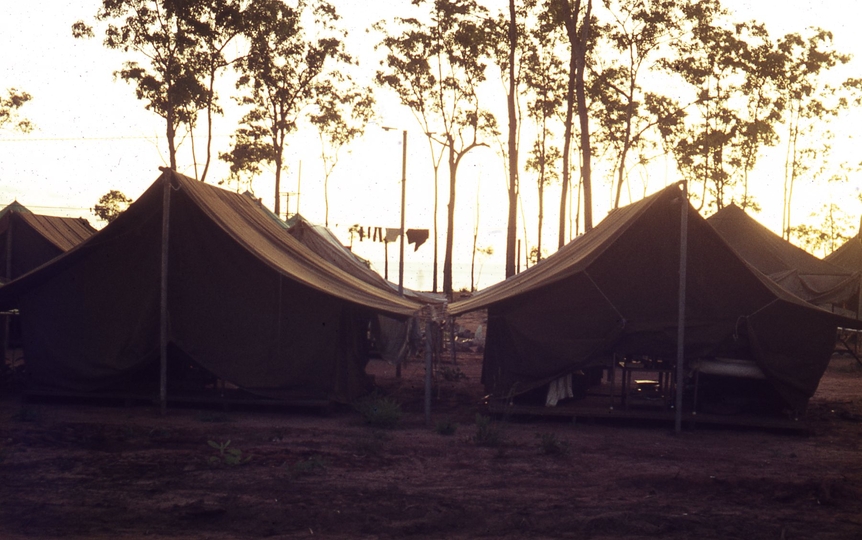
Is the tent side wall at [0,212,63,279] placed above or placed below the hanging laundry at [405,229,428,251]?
below

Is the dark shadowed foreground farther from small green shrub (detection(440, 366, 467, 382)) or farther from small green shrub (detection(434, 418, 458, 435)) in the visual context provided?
small green shrub (detection(440, 366, 467, 382))

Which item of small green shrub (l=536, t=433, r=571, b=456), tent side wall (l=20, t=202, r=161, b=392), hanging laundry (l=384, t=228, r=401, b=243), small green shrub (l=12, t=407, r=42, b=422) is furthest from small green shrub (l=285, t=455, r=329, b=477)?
hanging laundry (l=384, t=228, r=401, b=243)

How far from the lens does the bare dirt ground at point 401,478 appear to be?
7.13 meters

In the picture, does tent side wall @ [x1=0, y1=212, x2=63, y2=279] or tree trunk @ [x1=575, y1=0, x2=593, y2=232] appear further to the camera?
tree trunk @ [x1=575, y1=0, x2=593, y2=232]

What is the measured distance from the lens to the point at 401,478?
348 inches

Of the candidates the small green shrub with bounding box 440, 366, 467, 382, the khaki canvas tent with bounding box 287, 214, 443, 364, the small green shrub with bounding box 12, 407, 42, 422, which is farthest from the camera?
the khaki canvas tent with bounding box 287, 214, 443, 364

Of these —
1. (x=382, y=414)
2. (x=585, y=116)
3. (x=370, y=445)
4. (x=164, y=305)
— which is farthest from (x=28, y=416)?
(x=585, y=116)

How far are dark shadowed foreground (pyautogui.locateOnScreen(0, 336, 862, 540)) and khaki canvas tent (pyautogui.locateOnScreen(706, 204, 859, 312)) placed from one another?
1142 centimetres

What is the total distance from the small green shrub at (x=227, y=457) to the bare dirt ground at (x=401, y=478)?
0.04 m

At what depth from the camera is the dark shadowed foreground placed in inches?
281

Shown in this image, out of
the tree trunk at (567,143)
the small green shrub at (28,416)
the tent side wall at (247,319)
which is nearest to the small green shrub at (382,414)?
the tent side wall at (247,319)

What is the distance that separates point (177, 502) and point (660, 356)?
23.1 feet

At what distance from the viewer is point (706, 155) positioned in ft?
125

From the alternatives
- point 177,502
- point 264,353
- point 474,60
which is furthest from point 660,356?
point 474,60
